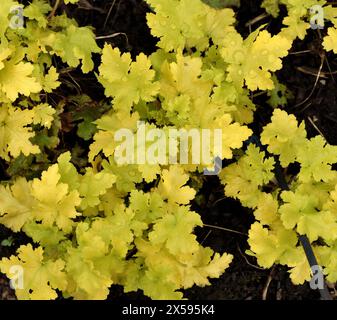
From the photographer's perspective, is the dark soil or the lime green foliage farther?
the dark soil

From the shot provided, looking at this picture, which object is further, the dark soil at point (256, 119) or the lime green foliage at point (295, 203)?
the dark soil at point (256, 119)

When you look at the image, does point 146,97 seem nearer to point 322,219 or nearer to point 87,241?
point 87,241

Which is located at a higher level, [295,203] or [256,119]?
[256,119]

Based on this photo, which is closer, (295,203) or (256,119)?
(295,203)

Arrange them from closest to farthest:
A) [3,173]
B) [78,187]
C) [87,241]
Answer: [87,241], [78,187], [3,173]
